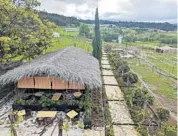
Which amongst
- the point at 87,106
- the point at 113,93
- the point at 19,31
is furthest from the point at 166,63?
the point at 87,106

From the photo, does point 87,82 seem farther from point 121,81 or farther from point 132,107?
point 121,81

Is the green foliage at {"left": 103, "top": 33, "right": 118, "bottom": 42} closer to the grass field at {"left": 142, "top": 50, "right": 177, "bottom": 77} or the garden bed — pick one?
the grass field at {"left": 142, "top": 50, "right": 177, "bottom": 77}

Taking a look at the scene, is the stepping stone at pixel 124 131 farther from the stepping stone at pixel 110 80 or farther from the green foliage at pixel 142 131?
the stepping stone at pixel 110 80

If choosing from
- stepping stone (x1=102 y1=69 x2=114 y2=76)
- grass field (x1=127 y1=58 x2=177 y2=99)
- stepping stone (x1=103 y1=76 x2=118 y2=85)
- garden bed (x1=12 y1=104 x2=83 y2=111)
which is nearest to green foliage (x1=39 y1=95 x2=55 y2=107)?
garden bed (x1=12 y1=104 x2=83 y2=111)

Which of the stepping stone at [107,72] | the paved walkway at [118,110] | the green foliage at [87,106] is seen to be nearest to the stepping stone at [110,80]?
the paved walkway at [118,110]

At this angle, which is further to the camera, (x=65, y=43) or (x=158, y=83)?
(x=65, y=43)

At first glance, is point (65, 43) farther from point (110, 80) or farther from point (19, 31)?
point (19, 31)
